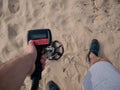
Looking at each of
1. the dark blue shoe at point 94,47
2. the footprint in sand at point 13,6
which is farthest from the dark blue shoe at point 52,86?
the footprint in sand at point 13,6

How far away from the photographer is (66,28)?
2.69 metres

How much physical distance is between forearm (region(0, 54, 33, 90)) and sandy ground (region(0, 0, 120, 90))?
85cm

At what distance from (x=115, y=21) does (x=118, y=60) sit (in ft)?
1.42

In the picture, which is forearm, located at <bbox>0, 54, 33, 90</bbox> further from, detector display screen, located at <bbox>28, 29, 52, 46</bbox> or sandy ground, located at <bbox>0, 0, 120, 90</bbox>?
sandy ground, located at <bbox>0, 0, 120, 90</bbox>

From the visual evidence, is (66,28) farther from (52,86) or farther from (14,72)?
(14,72)

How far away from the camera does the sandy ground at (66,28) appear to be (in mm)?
2471

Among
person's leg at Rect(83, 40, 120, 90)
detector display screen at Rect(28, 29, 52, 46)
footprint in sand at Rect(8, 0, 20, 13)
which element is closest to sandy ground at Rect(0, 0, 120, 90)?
footprint in sand at Rect(8, 0, 20, 13)

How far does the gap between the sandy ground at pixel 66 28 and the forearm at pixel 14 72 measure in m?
0.85

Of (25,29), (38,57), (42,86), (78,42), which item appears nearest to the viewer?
(38,57)

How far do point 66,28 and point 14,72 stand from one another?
4.17 feet

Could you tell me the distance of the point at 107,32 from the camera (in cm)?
260

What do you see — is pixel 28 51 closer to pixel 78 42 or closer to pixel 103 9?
pixel 78 42

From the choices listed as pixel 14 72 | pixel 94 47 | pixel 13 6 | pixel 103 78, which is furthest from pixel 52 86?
pixel 13 6

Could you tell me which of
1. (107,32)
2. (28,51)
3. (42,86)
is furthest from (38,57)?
(107,32)
